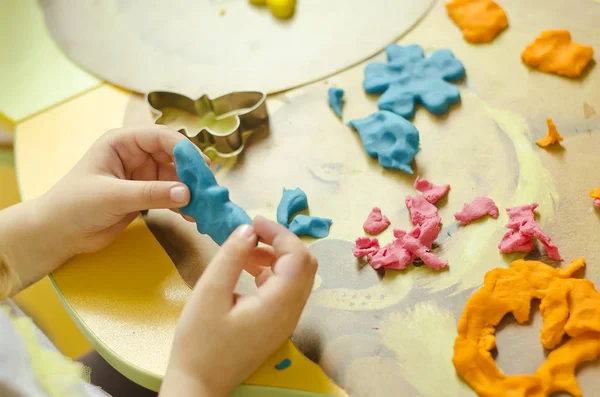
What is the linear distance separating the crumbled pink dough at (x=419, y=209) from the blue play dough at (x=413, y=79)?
16 cm

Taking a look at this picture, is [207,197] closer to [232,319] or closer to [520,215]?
[232,319]

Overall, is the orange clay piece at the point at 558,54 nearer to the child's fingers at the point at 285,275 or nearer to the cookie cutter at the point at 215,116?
the cookie cutter at the point at 215,116

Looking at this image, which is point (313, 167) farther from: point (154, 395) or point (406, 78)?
point (154, 395)

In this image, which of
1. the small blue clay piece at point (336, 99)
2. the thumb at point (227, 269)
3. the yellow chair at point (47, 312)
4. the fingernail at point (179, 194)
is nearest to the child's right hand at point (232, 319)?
the thumb at point (227, 269)

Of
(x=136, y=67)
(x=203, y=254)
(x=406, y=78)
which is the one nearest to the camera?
(x=203, y=254)

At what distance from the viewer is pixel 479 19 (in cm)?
89

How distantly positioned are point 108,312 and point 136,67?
0.47m

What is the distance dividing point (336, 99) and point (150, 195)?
1.11 feet

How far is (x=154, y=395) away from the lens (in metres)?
0.78

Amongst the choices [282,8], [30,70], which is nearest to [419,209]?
[282,8]

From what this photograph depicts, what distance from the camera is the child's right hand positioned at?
52cm

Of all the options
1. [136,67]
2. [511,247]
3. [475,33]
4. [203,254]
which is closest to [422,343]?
[511,247]

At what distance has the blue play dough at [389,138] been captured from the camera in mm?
747

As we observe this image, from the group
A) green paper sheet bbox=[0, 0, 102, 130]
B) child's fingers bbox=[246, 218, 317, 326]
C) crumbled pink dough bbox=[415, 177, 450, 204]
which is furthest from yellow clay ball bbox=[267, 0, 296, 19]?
child's fingers bbox=[246, 218, 317, 326]
